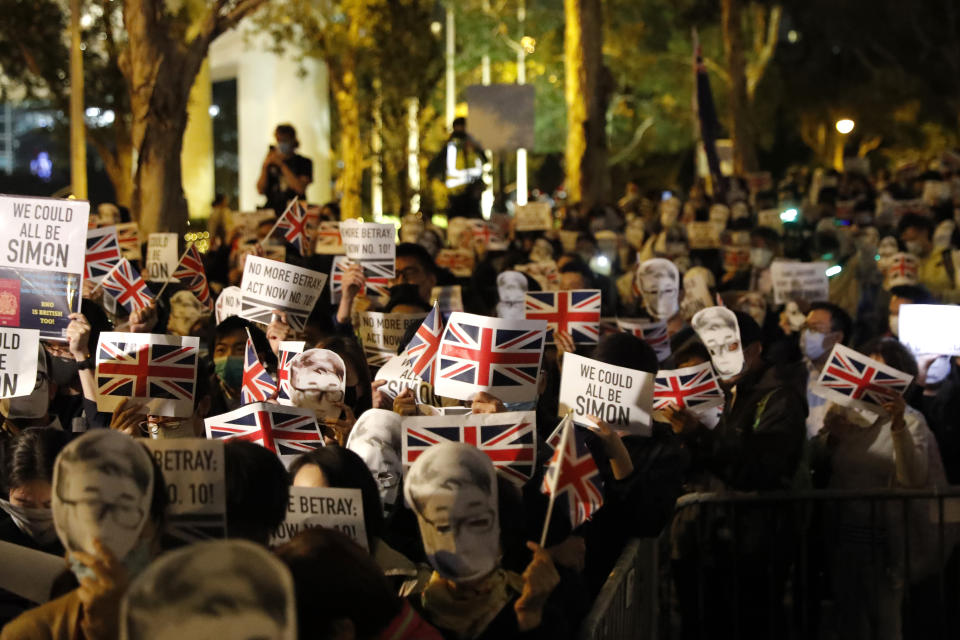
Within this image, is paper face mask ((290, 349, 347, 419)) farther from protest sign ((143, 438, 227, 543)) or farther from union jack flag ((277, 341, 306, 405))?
protest sign ((143, 438, 227, 543))

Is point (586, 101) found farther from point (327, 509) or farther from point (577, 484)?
point (327, 509)

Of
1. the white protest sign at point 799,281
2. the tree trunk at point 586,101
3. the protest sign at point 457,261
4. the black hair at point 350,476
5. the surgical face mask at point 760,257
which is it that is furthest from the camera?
the tree trunk at point 586,101

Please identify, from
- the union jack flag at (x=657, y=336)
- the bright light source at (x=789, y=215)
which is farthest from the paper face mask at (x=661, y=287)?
the bright light source at (x=789, y=215)

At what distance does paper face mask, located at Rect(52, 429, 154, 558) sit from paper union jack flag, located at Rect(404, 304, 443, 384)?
2987 millimetres

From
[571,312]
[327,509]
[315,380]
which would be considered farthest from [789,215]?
[327,509]

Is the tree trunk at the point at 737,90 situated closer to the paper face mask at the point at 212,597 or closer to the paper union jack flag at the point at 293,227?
the paper union jack flag at the point at 293,227

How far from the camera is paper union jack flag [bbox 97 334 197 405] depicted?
620cm

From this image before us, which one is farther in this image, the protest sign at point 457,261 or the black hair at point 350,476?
the protest sign at point 457,261

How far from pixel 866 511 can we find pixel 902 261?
16.3ft

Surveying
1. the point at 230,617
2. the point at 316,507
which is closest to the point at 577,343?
the point at 316,507

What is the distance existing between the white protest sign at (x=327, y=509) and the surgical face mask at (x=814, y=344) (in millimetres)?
4711

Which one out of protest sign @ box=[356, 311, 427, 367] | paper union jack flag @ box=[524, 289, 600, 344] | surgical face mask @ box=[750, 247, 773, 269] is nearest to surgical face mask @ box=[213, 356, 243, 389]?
protest sign @ box=[356, 311, 427, 367]

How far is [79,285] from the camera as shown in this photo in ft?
22.2

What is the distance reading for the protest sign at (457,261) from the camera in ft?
44.2
